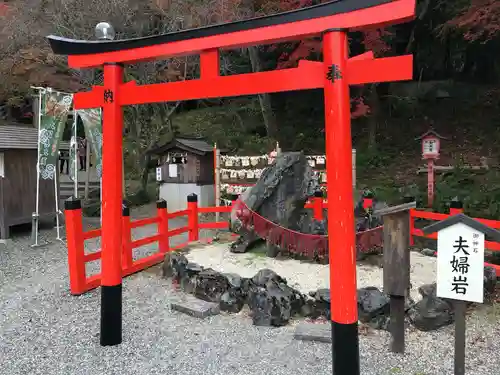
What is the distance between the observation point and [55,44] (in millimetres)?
4039

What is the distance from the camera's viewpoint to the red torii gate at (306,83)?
2961mm

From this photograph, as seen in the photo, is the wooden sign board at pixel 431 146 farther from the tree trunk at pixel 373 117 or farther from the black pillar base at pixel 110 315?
the black pillar base at pixel 110 315

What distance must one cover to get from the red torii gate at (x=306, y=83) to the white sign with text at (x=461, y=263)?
0.78m

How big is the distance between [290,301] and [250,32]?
9.62ft

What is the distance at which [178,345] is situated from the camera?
13.4 ft

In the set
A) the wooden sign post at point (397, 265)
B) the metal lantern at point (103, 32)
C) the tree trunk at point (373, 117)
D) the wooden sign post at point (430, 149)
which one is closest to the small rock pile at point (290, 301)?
the wooden sign post at point (397, 265)

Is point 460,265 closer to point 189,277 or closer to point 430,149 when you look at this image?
point 189,277

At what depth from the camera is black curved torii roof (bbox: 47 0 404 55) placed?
9.77ft

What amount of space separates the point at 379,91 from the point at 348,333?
1736 cm

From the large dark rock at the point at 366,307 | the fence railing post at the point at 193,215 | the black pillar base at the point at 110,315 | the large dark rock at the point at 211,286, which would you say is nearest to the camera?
the black pillar base at the point at 110,315

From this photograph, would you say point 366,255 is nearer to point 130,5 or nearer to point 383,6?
point 383,6

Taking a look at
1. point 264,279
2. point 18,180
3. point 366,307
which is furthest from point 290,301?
point 18,180

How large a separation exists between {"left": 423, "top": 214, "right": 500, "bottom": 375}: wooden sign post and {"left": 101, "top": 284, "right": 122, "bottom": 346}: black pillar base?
9.81 ft

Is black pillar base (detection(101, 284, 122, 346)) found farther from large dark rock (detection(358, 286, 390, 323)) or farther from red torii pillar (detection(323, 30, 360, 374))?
large dark rock (detection(358, 286, 390, 323))
